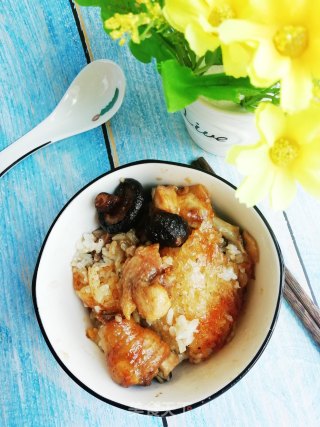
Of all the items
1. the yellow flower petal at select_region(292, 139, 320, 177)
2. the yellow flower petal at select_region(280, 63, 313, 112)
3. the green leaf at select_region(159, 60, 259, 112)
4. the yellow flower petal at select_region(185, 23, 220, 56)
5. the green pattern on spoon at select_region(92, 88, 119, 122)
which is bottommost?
the green pattern on spoon at select_region(92, 88, 119, 122)

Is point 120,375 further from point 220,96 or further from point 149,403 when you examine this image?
point 220,96

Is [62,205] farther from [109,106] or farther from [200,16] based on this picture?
[200,16]

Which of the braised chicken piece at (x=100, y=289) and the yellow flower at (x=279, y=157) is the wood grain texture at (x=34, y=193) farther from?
the yellow flower at (x=279, y=157)

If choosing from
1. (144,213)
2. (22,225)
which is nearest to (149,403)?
(144,213)

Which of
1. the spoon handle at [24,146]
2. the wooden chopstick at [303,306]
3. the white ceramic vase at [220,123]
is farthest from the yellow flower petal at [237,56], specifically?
the spoon handle at [24,146]

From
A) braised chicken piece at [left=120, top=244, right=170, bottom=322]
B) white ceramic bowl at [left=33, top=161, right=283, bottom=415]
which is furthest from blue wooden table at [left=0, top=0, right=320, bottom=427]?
braised chicken piece at [left=120, top=244, right=170, bottom=322]

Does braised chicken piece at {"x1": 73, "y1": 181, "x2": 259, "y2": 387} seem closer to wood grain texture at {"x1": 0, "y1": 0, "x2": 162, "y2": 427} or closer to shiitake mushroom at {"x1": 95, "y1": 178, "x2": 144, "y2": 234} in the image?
shiitake mushroom at {"x1": 95, "y1": 178, "x2": 144, "y2": 234}

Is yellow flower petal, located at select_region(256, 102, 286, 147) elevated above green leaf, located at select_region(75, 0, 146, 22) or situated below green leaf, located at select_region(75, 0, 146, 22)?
below
